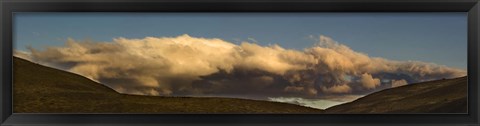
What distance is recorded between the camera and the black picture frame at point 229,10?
11.9ft

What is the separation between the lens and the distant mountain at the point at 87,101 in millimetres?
3676

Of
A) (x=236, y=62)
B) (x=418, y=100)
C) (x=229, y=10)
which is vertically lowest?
(x=418, y=100)

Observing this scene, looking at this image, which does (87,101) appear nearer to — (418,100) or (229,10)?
(229,10)

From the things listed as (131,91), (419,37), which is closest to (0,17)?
(131,91)

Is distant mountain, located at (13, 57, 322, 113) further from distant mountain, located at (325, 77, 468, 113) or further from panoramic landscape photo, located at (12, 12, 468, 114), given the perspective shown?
distant mountain, located at (325, 77, 468, 113)

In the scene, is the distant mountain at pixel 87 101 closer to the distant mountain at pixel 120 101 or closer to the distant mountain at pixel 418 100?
the distant mountain at pixel 120 101

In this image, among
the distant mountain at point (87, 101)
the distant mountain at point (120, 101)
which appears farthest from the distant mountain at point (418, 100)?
the distant mountain at point (87, 101)

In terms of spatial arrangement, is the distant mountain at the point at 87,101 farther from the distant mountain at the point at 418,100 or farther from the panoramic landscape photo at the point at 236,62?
the distant mountain at the point at 418,100

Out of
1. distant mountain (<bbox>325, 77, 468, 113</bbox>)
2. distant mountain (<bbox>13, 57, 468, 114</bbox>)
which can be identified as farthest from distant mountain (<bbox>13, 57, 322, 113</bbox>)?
distant mountain (<bbox>325, 77, 468, 113</bbox>)

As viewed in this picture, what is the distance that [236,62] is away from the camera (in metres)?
3.69

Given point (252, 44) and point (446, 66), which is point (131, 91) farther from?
point (446, 66)

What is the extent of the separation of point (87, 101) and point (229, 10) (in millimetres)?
814

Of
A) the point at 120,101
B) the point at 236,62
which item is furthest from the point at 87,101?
the point at 236,62

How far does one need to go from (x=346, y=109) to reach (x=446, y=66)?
1.73 feet
